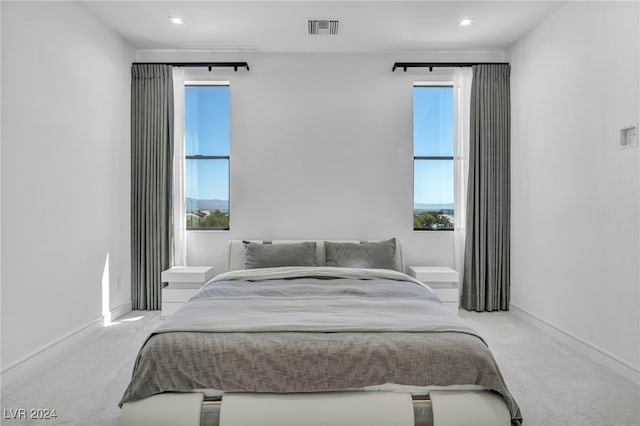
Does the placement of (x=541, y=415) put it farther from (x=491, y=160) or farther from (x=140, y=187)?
(x=140, y=187)

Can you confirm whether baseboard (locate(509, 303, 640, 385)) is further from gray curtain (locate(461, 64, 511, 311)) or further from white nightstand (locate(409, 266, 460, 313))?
white nightstand (locate(409, 266, 460, 313))

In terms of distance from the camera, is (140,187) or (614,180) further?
(140,187)

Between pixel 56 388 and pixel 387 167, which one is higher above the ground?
pixel 387 167

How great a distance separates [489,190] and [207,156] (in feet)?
10.8

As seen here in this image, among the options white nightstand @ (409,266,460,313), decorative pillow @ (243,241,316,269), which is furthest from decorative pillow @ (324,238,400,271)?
white nightstand @ (409,266,460,313)

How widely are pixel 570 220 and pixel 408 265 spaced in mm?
1762

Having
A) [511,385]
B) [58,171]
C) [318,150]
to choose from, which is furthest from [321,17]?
[511,385]

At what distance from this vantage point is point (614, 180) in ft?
9.46

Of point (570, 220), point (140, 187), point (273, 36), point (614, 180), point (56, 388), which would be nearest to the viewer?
point (56, 388)

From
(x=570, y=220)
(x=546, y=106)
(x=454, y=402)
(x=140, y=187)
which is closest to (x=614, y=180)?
(x=570, y=220)

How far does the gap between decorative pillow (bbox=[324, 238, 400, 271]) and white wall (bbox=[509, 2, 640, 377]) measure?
1444 mm

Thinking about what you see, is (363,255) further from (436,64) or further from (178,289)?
(436,64)

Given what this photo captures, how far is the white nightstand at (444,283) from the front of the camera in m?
4.14

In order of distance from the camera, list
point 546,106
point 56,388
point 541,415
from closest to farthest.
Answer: point 541,415, point 56,388, point 546,106
